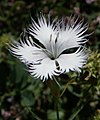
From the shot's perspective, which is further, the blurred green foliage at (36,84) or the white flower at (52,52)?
the blurred green foliage at (36,84)

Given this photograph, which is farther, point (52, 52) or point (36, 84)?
point (36, 84)

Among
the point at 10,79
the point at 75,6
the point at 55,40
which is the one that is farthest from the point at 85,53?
the point at 75,6

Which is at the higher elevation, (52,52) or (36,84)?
(52,52)

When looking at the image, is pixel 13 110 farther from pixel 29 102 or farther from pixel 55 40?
pixel 55 40

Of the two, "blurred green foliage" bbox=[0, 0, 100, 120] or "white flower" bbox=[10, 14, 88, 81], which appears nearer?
"white flower" bbox=[10, 14, 88, 81]
